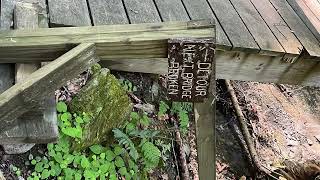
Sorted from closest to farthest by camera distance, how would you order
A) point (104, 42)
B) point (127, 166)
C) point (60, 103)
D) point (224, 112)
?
point (104, 42) < point (60, 103) < point (127, 166) < point (224, 112)

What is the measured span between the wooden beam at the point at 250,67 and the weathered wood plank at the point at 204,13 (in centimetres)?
14

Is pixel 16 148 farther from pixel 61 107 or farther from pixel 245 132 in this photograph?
pixel 245 132

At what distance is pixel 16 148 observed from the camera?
11.2ft

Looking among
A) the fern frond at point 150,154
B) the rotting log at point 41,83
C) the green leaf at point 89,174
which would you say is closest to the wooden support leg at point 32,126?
the rotting log at point 41,83

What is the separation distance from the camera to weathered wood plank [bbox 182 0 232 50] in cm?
360

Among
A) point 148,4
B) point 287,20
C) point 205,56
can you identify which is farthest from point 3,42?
point 287,20

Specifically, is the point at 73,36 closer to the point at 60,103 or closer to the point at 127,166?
the point at 60,103

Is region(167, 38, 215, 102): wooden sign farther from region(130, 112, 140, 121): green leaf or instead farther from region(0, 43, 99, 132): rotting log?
region(130, 112, 140, 121): green leaf

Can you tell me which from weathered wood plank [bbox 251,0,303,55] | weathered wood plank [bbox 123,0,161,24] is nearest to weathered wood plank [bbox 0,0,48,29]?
weathered wood plank [bbox 123,0,161,24]

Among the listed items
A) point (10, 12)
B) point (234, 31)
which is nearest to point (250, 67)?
point (234, 31)

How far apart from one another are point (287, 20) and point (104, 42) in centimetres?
242

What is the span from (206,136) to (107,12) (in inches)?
47.7

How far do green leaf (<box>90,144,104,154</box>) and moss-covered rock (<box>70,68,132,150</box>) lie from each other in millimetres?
36

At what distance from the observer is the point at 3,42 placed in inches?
95.5
